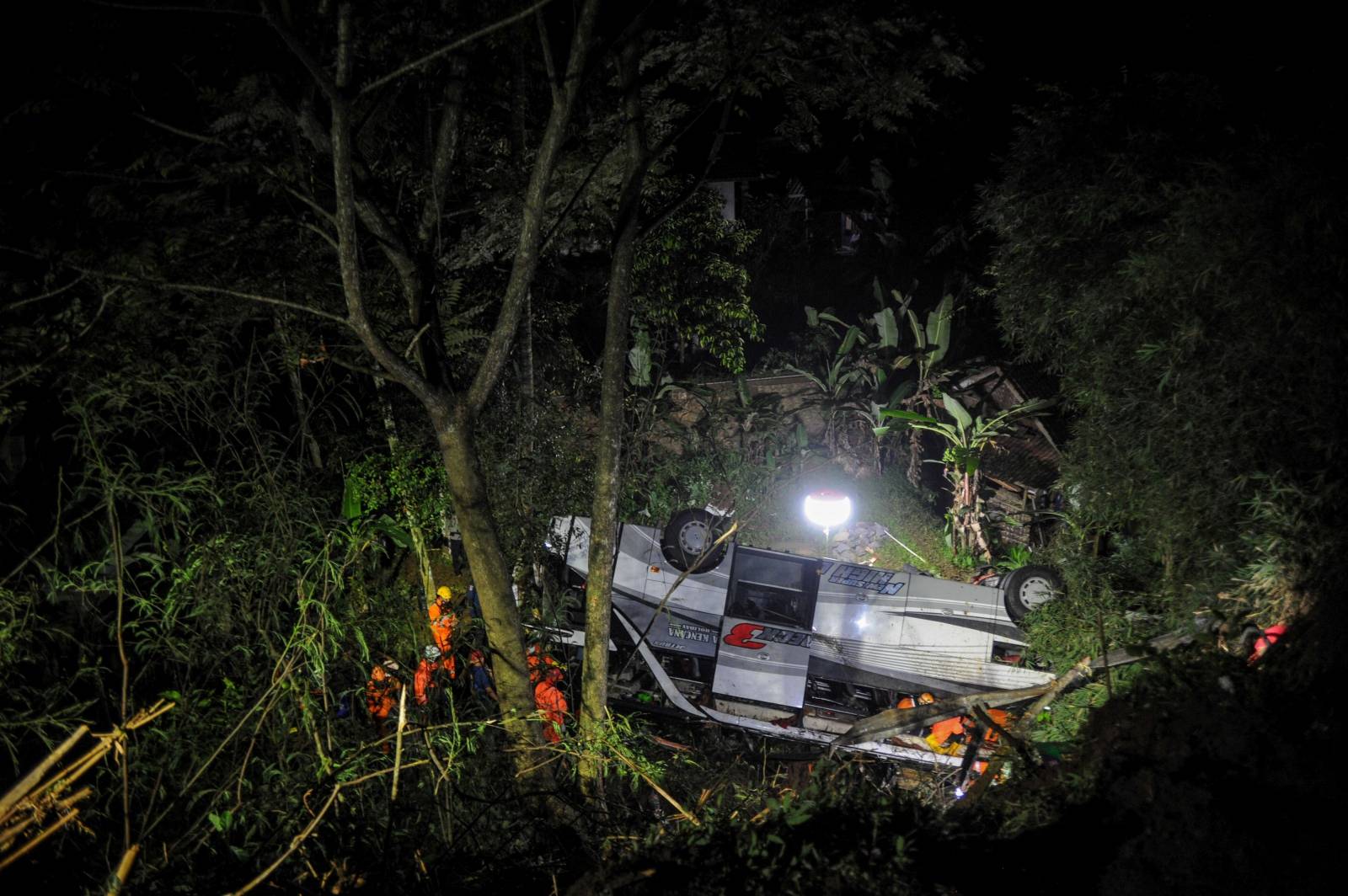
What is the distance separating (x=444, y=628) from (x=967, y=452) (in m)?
8.17

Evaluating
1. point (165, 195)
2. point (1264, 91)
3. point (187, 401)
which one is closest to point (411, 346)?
point (187, 401)

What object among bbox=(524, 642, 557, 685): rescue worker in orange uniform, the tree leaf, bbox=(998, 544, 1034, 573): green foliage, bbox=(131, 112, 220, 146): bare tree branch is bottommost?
bbox=(524, 642, 557, 685): rescue worker in orange uniform

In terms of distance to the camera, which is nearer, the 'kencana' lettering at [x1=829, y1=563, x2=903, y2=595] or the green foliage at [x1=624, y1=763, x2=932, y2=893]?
the green foliage at [x1=624, y1=763, x2=932, y2=893]

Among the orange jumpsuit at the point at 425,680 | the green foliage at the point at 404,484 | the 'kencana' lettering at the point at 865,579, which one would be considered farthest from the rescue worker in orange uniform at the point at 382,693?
the 'kencana' lettering at the point at 865,579

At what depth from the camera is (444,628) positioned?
714 cm

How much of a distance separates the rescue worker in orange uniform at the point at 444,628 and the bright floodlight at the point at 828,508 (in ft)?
17.2

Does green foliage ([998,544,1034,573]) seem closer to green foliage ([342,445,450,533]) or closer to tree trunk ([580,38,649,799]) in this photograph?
tree trunk ([580,38,649,799])

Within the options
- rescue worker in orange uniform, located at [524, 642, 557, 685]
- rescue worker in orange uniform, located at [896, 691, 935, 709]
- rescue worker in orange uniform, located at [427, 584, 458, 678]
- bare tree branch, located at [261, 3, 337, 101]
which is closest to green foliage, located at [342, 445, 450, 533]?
rescue worker in orange uniform, located at [427, 584, 458, 678]

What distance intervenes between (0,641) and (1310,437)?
7.97 m

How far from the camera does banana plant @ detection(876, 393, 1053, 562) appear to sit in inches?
482

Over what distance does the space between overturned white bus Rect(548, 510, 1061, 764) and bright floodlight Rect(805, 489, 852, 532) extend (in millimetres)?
1482

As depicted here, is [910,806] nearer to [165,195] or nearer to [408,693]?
[408,693]

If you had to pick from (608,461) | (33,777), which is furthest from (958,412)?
(33,777)

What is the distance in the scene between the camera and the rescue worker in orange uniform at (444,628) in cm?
565
